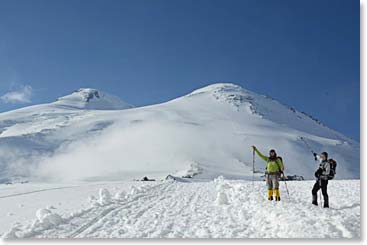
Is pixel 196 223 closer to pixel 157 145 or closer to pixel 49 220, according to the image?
pixel 49 220

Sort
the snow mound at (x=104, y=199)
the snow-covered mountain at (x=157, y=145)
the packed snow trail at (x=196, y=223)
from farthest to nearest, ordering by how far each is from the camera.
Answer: the snow-covered mountain at (x=157, y=145) < the snow mound at (x=104, y=199) < the packed snow trail at (x=196, y=223)

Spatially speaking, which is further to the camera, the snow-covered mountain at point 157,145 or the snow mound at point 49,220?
the snow-covered mountain at point 157,145

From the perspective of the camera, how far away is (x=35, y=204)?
14.1 m

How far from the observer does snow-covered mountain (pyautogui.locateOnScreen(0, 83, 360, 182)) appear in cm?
10100

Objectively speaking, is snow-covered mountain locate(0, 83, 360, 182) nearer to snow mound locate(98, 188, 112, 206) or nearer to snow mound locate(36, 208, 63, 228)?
snow mound locate(98, 188, 112, 206)

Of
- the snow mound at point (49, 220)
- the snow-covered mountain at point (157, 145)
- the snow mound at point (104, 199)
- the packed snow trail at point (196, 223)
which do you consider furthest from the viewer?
the snow-covered mountain at point (157, 145)

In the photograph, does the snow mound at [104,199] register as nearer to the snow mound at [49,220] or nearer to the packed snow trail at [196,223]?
the packed snow trail at [196,223]

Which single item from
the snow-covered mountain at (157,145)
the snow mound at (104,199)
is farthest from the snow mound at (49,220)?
the snow-covered mountain at (157,145)

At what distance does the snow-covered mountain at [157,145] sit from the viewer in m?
101

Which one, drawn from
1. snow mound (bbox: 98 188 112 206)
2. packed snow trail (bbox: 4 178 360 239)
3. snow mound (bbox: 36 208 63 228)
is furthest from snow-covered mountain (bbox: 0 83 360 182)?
snow mound (bbox: 36 208 63 228)

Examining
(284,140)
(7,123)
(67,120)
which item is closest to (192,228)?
(284,140)

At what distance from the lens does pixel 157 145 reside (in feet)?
400

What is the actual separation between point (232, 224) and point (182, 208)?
344 cm

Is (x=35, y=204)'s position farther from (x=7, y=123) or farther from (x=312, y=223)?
(x=7, y=123)
